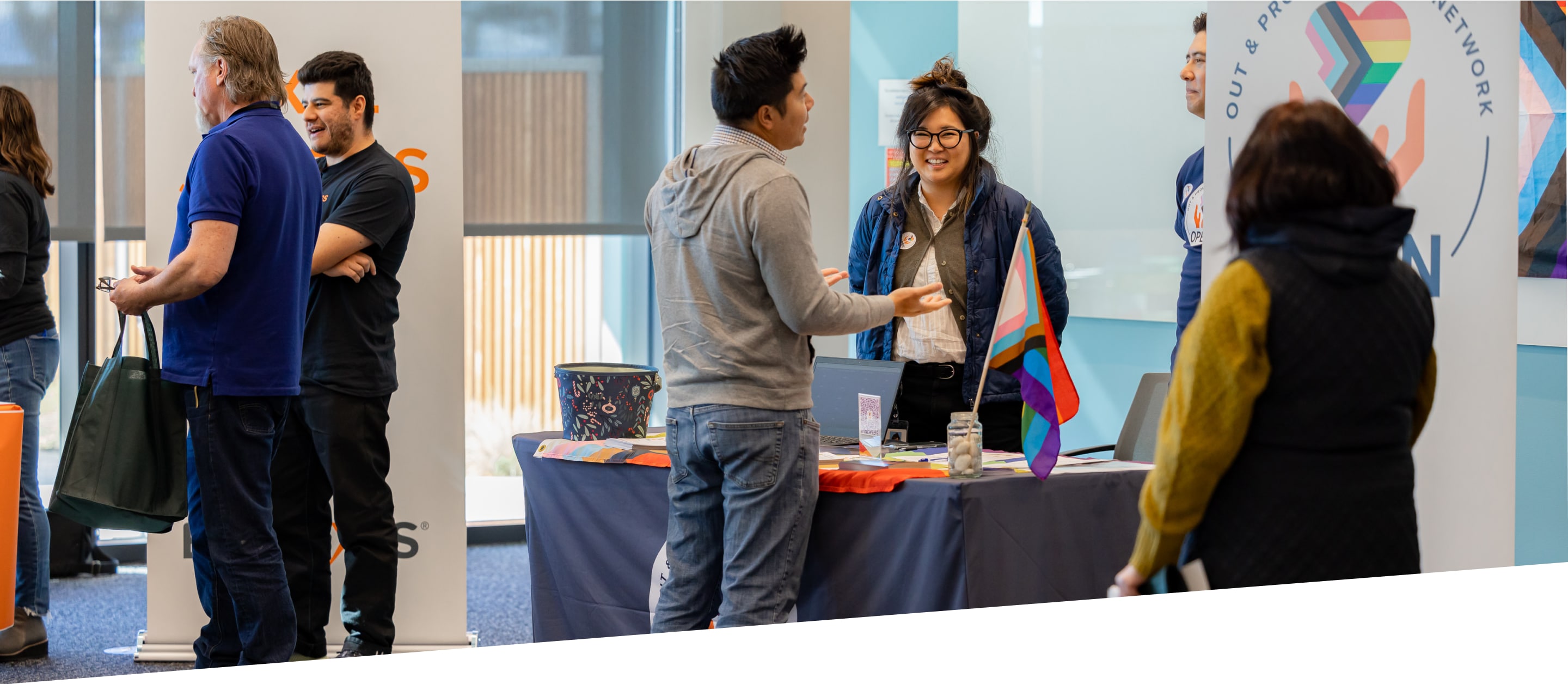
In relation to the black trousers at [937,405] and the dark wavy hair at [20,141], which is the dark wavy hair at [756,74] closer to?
the black trousers at [937,405]

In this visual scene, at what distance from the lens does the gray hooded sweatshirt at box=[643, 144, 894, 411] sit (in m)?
2.19

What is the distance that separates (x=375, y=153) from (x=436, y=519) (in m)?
0.94

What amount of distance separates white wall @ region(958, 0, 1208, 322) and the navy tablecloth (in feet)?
5.84

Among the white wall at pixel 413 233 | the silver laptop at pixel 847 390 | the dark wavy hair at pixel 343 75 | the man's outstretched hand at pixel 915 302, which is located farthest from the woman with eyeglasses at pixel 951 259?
the dark wavy hair at pixel 343 75

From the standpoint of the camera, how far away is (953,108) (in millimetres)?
2828

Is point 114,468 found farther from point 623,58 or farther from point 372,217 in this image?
point 623,58

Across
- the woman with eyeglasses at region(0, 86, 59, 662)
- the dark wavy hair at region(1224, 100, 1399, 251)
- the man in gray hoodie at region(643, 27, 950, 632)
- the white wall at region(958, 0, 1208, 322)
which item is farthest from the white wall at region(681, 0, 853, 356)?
the dark wavy hair at region(1224, 100, 1399, 251)

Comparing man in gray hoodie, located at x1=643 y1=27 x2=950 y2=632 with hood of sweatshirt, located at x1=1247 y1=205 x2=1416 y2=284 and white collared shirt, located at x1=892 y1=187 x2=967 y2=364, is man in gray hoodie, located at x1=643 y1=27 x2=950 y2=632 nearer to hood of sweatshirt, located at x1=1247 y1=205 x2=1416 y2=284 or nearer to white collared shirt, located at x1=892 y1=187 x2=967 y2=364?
white collared shirt, located at x1=892 y1=187 x2=967 y2=364

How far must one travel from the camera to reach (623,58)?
15.8 feet

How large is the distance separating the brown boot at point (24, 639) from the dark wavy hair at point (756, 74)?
Answer: 7.56 ft

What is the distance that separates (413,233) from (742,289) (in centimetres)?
132

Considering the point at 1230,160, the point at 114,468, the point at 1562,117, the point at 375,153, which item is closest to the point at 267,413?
the point at 114,468

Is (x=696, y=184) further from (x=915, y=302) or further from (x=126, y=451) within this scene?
(x=126, y=451)

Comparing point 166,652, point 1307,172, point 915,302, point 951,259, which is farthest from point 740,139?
point 166,652
